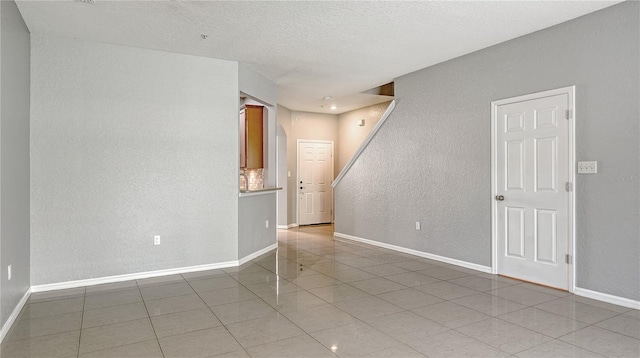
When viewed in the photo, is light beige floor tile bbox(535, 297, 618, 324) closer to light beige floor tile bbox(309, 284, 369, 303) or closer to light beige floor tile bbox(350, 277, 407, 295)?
light beige floor tile bbox(350, 277, 407, 295)

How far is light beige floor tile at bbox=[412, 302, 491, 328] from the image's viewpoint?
10.3ft

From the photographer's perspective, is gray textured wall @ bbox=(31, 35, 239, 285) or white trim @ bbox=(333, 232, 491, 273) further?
white trim @ bbox=(333, 232, 491, 273)

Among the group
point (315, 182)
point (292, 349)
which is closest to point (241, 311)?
point (292, 349)

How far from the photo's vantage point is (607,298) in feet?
11.9

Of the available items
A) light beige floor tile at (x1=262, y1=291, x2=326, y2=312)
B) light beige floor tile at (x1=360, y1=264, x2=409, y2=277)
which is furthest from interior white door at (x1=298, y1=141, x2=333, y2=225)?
light beige floor tile at (x1=262, y1=291, x2=326, y2=312)

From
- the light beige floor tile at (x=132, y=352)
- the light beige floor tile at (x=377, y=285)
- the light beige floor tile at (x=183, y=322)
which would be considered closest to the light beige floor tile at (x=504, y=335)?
the light beige floor tile at (x=377, y=285)

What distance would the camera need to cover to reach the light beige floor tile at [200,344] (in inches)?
102

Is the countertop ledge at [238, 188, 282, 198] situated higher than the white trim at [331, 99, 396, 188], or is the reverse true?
the white trim at [331, 99, 396, 188]

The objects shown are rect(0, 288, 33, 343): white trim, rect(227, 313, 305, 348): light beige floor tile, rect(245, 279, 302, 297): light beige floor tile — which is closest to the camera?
rect(227, 313, 305, 348): light beige floor tile

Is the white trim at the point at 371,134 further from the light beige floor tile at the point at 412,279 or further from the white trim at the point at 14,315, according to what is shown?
the white trim at the point at 14,315

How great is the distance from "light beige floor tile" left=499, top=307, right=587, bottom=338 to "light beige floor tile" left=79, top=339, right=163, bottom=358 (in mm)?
2727

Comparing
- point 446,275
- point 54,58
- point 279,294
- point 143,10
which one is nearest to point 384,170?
point 446,275

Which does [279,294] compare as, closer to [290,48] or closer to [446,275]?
[446,275]

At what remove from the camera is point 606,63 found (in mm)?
3635
